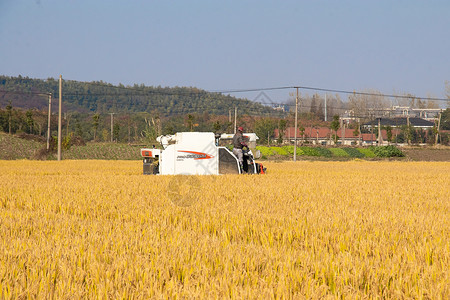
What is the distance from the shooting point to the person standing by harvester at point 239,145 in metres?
16.6

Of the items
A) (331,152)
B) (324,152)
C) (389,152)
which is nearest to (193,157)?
(324,152)

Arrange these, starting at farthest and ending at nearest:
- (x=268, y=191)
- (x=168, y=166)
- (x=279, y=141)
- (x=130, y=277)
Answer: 1. (x=279, y=141)
2. (x=168, y=166)
3. (x=268, y=191)
4. (x=130, y=277)

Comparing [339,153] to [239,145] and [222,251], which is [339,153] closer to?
[239,145]

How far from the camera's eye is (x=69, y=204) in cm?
904

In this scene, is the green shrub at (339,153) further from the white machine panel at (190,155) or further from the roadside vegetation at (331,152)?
the white machine panel at (190,155)

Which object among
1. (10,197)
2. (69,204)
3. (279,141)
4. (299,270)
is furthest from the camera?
(279,141)

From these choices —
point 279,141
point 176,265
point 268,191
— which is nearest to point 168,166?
point 268,191

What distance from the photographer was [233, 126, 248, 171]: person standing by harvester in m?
16.6

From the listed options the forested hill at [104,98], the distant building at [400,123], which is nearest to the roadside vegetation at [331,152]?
the distant building at [400,123]

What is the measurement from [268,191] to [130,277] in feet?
26.0

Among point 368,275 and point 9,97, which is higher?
point 9,97

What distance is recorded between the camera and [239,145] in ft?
55.1

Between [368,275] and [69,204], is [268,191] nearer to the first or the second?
[69,204]

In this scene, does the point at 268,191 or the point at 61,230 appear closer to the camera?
the point at 61,230
